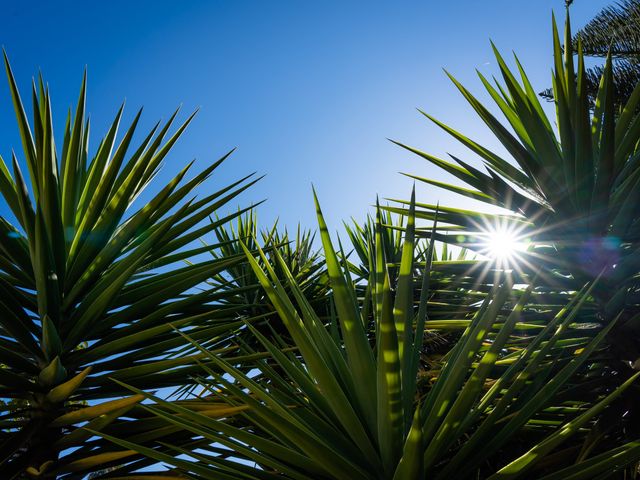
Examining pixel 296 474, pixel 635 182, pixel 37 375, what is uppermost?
pixel 635 182

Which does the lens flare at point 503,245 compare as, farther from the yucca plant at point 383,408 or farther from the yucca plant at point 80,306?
the yucca plant at point 80,306

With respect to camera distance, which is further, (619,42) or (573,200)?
(619,42)

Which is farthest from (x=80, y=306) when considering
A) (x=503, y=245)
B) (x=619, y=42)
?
(x=619, y=42)

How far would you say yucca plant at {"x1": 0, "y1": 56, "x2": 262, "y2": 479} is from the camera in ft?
4.56

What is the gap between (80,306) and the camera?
1.75 m

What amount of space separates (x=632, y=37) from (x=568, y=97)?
4104mm

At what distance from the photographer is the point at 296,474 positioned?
108 centimetres

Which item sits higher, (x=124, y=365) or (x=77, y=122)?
(x=77, y=122)

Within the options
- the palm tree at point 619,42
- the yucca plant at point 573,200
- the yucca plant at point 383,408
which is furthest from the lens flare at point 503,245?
the palm tree at point 619,42

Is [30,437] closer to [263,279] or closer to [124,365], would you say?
[124,365]

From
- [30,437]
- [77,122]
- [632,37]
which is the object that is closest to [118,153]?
[77,122]

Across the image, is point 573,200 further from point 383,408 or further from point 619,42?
point 619,42

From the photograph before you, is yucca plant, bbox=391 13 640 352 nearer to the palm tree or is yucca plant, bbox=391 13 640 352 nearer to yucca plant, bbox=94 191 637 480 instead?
yucca plant, bbox=94 191 637 480

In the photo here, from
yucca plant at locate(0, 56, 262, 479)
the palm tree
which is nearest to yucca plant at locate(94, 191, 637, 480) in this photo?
yucca plant at locate(0, 56, 262, 479)
